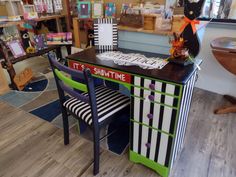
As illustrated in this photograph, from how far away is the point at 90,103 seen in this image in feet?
3.68

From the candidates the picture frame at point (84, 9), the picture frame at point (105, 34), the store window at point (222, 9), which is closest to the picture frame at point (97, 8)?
the picture frame at point (84, 9)

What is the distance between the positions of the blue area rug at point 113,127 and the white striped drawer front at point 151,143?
8.0 inches

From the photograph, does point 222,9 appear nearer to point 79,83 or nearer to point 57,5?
point 79,83

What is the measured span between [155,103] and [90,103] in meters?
0.40

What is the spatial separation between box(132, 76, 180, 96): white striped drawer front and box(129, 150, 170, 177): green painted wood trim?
0.59 metres

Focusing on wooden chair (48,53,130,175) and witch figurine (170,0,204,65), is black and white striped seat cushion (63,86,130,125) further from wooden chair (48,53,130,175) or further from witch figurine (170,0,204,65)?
witch figurine (170,0,204,65)

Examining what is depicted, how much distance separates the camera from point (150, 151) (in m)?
1.33

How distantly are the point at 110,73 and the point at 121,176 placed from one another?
0.76 m

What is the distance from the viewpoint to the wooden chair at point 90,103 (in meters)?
1.12

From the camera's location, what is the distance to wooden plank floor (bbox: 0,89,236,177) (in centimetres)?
141

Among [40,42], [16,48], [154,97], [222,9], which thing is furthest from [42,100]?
[222,9]

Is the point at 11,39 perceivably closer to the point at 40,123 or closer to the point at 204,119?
the point at 40,123

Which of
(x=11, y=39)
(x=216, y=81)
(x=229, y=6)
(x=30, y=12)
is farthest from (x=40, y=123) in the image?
(x=229, y=6)

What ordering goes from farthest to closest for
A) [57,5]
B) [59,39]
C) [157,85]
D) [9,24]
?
[57,5] < [59,39] < [9,24] < [157,85]
